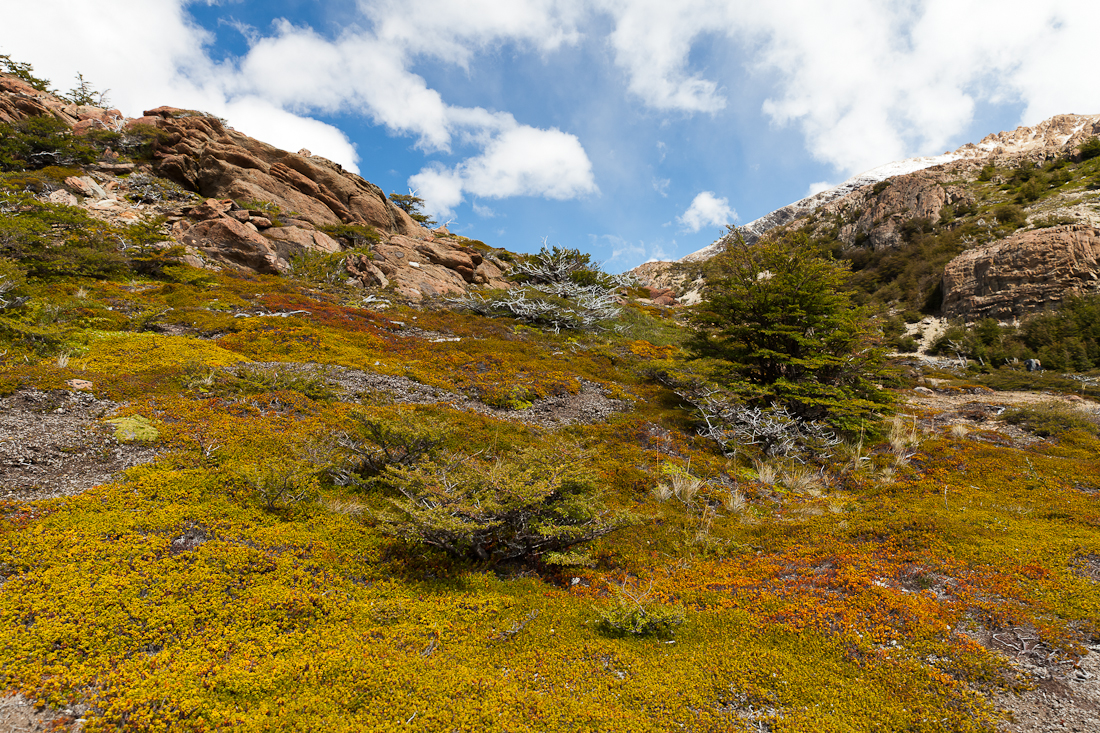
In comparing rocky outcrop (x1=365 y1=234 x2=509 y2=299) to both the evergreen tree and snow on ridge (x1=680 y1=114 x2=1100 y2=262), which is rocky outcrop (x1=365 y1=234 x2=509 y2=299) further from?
snow on ridge (x1=680 y1=114 x2=1100 y2=262)

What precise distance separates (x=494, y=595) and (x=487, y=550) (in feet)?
3.00

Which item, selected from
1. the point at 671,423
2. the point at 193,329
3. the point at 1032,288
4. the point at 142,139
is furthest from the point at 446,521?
the point at 142,139

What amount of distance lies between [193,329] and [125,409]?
7.23m

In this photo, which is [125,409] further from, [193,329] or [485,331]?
[485,331]

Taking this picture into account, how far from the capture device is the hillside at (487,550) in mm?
3188

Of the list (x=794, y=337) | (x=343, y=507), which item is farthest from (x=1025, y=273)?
(x=343, y=507)

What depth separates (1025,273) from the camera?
85.8 ft

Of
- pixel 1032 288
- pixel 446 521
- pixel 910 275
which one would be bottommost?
pixel 446 521

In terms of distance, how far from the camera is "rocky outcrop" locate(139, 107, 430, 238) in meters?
29.3

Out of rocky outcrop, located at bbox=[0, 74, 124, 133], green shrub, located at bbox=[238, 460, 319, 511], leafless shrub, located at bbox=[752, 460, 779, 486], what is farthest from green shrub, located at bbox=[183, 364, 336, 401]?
rocky outcrop, located at bbox=[0, 74, 124, 133]

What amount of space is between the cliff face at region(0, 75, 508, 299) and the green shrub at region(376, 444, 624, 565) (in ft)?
69.0

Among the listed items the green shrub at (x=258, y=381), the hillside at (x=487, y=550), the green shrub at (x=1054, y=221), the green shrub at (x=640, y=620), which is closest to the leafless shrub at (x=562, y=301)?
the hillside at (x=487, y=550)

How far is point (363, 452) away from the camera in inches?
271

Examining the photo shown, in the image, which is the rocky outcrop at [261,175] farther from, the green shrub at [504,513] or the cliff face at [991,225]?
the green shrub at [504,513]
